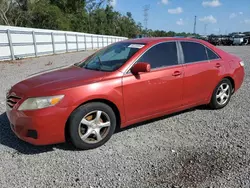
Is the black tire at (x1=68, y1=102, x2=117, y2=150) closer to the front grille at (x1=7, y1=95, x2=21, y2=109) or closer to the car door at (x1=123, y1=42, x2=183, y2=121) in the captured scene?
the car door at (x1=123, y1=42, x2=183, y2=121)

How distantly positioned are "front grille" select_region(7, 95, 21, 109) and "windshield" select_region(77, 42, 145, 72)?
49.4 inches

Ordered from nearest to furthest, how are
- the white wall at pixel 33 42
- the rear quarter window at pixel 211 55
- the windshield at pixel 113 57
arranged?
the windshield at pixel 113 57
the rear quarter window at pixel 211 55
the white wall at pixel 33 42

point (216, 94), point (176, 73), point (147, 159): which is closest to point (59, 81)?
point (147, 159)

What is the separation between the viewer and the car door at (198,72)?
13.8ft

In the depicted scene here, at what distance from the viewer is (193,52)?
4.40 m

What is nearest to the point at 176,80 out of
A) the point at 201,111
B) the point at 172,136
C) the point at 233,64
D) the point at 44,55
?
the point at 172,136

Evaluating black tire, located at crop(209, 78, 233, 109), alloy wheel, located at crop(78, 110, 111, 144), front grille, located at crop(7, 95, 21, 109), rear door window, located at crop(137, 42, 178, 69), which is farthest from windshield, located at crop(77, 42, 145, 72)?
black tire, located at crop(209, 78, 233, 109)

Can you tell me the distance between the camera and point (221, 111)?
4852mm

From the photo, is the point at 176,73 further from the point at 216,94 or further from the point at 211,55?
the point at 216,94

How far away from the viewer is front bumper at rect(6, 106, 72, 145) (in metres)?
2.99

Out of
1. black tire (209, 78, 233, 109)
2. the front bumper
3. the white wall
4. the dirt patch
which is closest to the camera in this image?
the dirt patch

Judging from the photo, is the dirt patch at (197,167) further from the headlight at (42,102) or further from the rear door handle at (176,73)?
the headlight at (42,102)

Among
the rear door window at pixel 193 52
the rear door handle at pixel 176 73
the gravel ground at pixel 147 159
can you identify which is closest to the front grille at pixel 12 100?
the gravel ground at pixel 147 159

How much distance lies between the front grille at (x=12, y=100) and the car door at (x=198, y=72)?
273 centimetres
